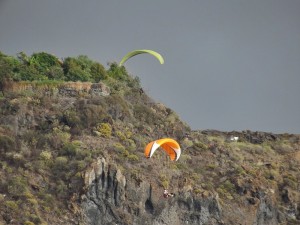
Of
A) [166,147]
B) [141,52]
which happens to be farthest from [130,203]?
[141,52]

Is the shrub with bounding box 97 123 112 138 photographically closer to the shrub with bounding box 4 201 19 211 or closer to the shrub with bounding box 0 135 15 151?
the shrub with bounding box 0 135 15 151

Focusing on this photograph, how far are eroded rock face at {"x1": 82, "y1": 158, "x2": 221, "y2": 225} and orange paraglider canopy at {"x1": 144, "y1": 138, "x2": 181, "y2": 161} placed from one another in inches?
102

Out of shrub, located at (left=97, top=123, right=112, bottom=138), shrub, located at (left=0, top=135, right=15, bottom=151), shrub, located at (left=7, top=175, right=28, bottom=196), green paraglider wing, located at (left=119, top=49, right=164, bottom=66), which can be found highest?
green paraglider wing, located at (left=119, top=49, right=164, bottom=66)

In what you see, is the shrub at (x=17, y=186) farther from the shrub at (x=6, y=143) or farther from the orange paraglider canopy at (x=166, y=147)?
the orange paraglider canopy at (x=166, y=147)

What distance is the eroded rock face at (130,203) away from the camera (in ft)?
342

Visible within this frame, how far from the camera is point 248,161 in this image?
12438cm

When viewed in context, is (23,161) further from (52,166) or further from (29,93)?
(29,93)

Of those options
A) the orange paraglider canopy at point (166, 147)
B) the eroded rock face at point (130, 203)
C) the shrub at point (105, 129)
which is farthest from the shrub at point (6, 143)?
the orange paraglider canopy at point (166, 147)

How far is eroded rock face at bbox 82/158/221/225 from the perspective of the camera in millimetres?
104375

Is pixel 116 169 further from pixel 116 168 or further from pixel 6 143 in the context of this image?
pixel 6 143

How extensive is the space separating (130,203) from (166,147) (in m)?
8.61

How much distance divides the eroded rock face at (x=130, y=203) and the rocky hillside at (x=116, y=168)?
0.08m

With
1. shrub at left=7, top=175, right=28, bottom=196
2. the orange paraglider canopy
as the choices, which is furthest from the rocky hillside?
the orange paraglider canopy

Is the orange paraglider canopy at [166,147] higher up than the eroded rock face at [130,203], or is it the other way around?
the orange paraglider canopy at [166,147]
